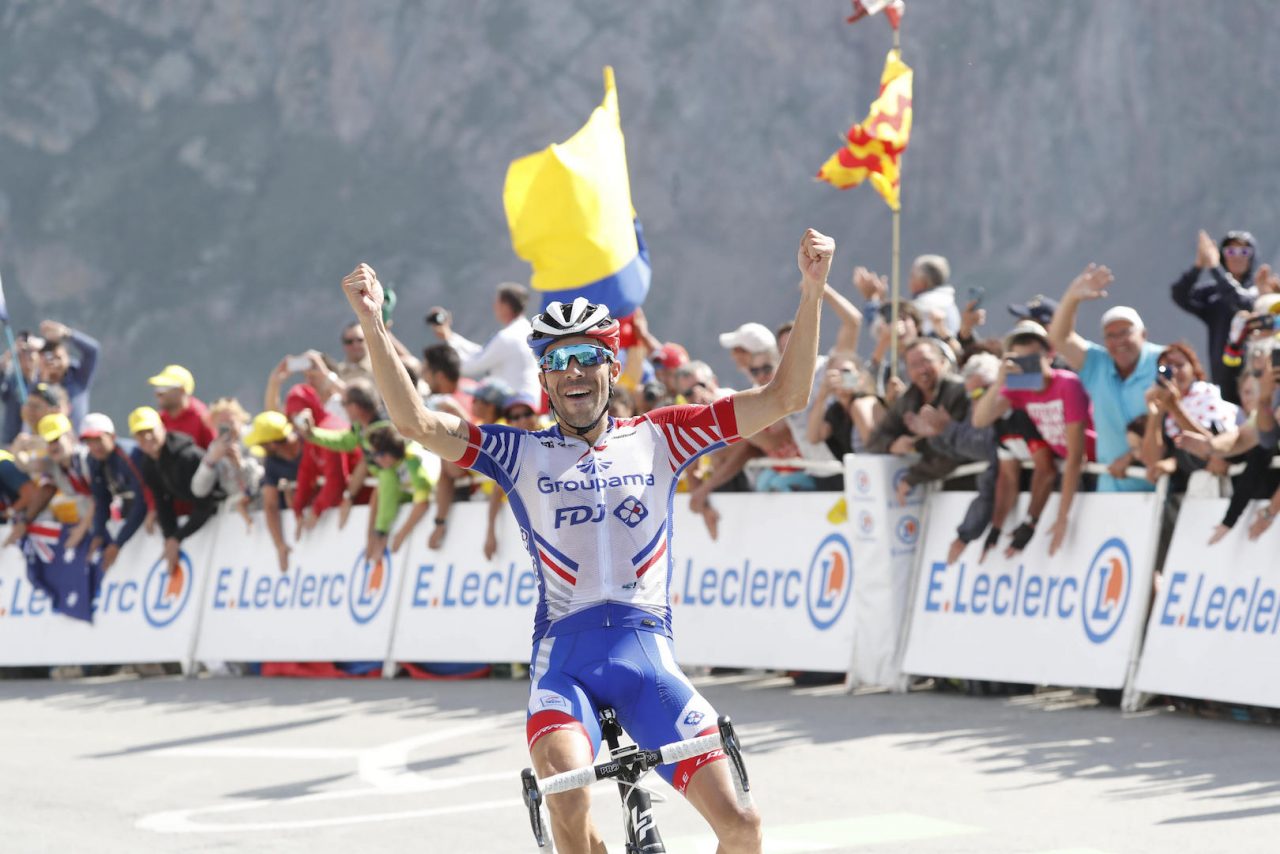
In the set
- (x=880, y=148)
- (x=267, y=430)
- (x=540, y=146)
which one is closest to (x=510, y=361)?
(x=267, y=430)

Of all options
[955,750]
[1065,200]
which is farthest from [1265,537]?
[1065,200]

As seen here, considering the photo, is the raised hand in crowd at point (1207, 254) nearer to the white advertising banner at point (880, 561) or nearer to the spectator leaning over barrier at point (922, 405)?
the spectator leaning over barrier at point (922, 405)

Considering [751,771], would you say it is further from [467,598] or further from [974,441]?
[467,598]

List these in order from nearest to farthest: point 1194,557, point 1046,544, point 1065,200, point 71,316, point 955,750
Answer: point 955,750 < point 1194,557 < point 1046,544 < point 1065,200 < point 71,316

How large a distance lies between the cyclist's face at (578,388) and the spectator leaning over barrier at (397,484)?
7.87 meters

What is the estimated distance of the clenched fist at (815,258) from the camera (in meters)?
5.29

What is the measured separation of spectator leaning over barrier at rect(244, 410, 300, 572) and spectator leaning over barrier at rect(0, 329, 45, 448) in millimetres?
3503

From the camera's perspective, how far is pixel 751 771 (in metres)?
8.84

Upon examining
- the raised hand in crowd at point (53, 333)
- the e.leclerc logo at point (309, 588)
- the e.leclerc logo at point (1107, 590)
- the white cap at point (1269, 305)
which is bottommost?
the e.leclerc logo at point (309, 588)

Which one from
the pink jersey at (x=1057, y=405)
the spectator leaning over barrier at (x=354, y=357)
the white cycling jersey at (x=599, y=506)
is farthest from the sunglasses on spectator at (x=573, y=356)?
the spectator leaning over barrier at (x=354, y=357)

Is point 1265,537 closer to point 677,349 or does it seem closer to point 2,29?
point 677,349

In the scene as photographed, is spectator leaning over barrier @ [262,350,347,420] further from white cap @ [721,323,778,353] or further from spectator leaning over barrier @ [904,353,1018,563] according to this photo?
spectator leaning over barrier @ [904,353,1018,563]

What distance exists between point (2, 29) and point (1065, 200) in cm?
2952

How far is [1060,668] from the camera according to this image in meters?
10.3
